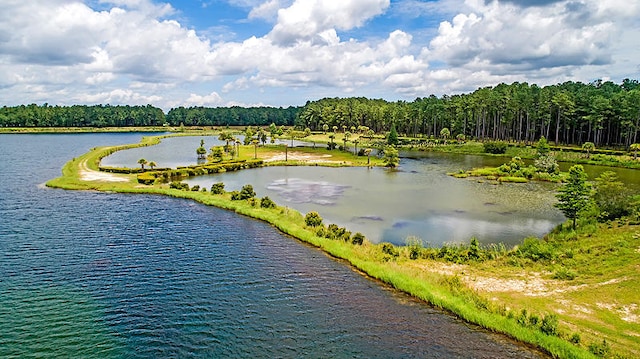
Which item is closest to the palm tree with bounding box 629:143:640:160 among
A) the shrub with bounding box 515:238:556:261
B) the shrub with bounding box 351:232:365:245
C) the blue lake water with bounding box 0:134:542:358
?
the shrub with bounding box 515:238:556:261

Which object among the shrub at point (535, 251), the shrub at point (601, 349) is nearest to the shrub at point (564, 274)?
the shrub at point (535, 251)

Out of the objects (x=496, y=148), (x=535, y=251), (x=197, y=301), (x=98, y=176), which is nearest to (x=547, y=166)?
(x=496, y=148)

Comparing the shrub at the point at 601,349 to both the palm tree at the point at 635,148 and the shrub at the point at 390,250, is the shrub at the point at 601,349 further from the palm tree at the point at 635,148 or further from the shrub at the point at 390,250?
the palm tree at the point at 635,148

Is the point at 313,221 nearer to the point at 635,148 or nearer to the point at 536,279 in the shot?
the point at 536,279

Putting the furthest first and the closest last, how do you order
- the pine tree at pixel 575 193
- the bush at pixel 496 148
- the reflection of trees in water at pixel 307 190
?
the bush at pixel 496 148
the reflection of trees in water at pixel 307 190
the pine tree at pixel 575 193

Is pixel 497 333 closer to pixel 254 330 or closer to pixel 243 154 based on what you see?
pixel 254 330

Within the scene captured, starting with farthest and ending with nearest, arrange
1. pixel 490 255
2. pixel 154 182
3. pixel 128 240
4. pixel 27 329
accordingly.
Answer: pixel 154 182
pixel 128 240
pixel 490 255
pixel 27 329

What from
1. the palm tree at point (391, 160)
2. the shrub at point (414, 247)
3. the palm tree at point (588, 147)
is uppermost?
the palm tree at point (588, 147)

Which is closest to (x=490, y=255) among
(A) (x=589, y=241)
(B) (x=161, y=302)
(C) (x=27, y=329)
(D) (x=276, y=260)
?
(A) (x=589, y=241)
